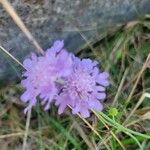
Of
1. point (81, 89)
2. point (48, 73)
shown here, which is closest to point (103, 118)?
point (81, 89)

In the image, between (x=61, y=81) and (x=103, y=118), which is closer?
(x=61, y=81)

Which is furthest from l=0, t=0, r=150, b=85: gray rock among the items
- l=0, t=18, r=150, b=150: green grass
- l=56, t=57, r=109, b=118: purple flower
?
A: l=56, t=57, r=109, b=118: purple flower

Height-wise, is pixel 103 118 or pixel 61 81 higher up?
pixel 61 81

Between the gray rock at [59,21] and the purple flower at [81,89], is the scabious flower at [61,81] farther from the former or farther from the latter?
the gray rock at [59,21]

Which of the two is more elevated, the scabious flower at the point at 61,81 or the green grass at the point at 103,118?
the scabious flower at the point at 61,81

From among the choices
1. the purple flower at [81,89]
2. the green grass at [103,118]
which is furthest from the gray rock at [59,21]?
the purple flower at [81,89]

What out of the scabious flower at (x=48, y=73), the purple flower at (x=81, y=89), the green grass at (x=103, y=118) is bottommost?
the green grass at (x=103, y=118)

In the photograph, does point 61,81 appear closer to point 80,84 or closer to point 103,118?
point 80,84
